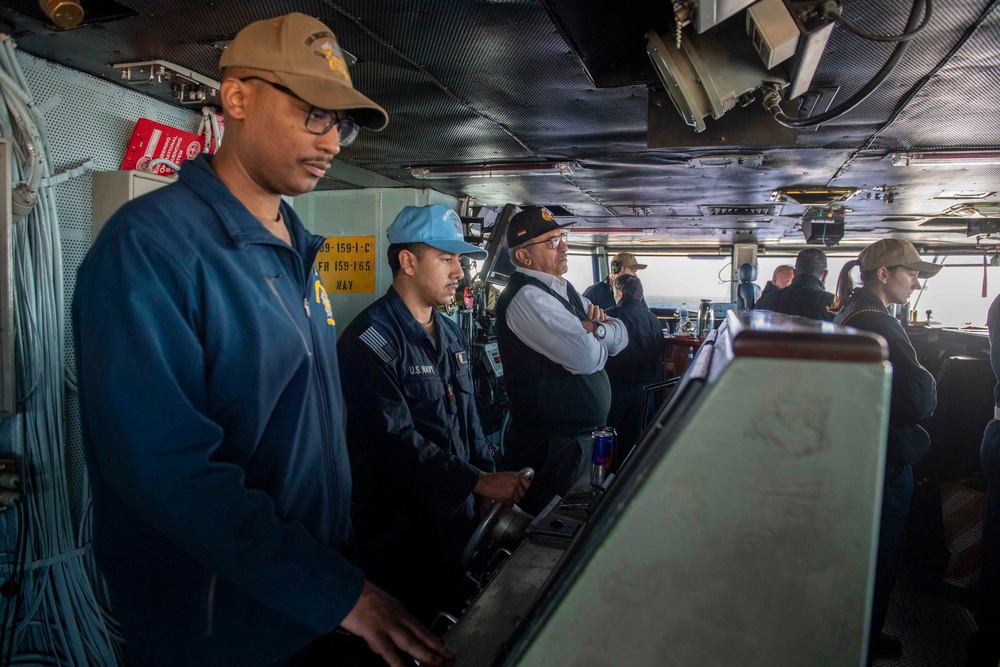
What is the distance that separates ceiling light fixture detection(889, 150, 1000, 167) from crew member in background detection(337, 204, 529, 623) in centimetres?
328

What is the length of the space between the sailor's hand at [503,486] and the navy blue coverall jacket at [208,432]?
723 millimetres

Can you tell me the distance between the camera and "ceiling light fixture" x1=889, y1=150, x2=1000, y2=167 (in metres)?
3.90

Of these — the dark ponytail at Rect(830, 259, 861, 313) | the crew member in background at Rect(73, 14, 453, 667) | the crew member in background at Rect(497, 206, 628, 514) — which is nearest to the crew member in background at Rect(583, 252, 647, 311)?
the dark ponytail at Rect(830, 259, 861, 313)

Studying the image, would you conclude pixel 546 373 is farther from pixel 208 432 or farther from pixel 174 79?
pixel 208 432

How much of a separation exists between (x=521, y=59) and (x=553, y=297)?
119 cm

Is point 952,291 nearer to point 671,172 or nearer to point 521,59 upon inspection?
point 671,172

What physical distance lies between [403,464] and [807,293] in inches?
147

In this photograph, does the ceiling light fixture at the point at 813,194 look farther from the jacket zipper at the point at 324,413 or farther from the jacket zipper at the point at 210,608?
the jacket zipper at the point at 210,608

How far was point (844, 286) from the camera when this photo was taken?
333 cm

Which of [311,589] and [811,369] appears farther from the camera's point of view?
[311,589]

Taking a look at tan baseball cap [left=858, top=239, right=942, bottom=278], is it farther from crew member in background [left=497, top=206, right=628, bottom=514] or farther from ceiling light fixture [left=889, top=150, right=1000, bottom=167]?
ceiling light fixture [left=889, top=150, right=1000, bottom=167]

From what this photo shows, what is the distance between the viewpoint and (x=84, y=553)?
7.62 feet

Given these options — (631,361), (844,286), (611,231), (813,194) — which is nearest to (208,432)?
(844,286)

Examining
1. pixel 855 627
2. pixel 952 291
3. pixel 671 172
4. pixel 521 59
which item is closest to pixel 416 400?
pixel 521 59
